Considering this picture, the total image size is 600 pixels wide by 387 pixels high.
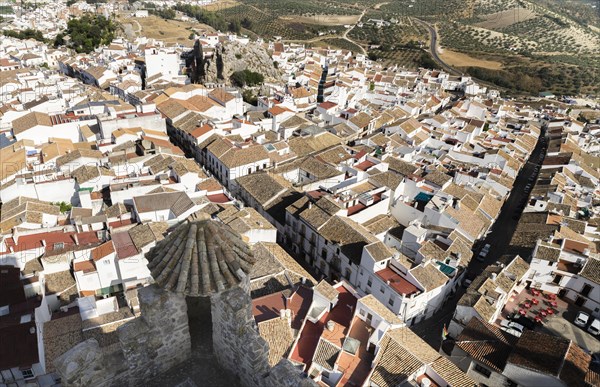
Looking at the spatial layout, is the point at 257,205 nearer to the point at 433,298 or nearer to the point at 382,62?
the point at 433,298

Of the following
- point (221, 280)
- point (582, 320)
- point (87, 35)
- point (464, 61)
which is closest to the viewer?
point (221, 280)

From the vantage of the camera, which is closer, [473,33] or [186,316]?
[186,316]

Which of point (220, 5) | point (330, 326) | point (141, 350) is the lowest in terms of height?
point (220, 5)

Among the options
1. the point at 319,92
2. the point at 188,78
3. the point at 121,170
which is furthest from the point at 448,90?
the point at 121,170

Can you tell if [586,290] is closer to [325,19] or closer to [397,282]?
[397,282]

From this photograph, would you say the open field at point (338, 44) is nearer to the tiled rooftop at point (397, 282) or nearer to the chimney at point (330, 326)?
the tiled rooftop at point (397, 282)

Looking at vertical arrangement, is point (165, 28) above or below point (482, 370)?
above

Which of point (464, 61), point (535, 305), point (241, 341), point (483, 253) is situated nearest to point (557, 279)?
point (535, 305)
